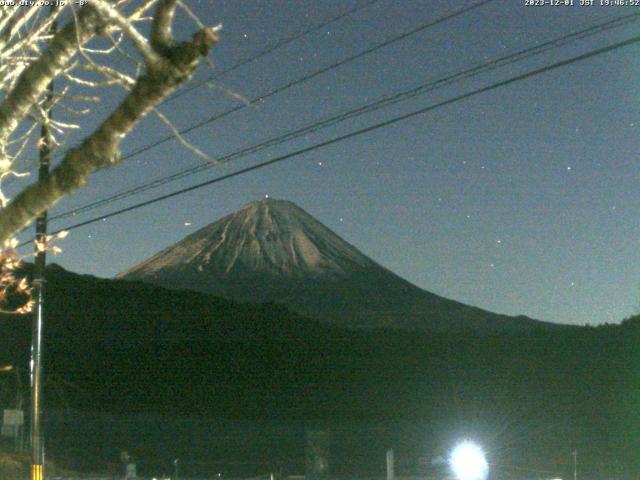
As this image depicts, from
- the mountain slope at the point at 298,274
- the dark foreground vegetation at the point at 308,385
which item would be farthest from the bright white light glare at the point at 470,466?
the mountain slope at the point at 298,274

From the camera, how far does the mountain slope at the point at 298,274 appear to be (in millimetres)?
160500

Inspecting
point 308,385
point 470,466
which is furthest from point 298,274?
point 470,466

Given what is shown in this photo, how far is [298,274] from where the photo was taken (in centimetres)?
18275

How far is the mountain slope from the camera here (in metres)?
160

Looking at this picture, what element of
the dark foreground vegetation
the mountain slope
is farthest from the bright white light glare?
the mountain slope

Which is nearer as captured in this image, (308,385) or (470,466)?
(470,466)

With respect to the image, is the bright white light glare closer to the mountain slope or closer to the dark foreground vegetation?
the dark foreground vegetation

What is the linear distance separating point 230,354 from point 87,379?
40.5 feet

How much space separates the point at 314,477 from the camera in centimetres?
3030

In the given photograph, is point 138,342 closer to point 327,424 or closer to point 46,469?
point 327,424

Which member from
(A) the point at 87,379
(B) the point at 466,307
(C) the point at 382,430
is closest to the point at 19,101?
(C) the point at 382,430

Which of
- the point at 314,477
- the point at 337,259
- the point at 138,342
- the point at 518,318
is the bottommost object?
the point at 314,477

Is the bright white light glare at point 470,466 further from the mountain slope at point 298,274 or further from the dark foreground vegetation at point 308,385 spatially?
the mountain slope at point 298,274

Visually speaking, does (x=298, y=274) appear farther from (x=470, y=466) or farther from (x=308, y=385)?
(x=470, y=466)
